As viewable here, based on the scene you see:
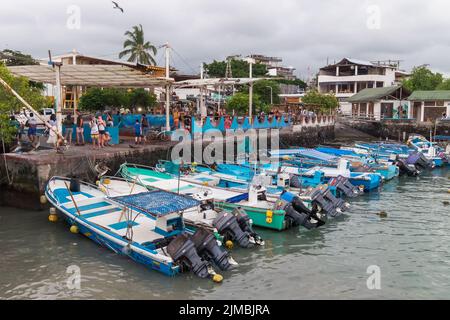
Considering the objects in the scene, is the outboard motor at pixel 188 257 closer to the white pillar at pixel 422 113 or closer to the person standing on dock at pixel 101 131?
the person standing on dock at pixel 101 131

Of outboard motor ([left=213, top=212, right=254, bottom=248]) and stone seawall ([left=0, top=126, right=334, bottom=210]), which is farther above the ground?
stone seawall ([left=0, top=126, right=334, bottom=210])

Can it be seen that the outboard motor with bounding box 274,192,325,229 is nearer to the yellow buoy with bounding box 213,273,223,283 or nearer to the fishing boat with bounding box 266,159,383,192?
the yellow buoy with bounding box 213,273,223,283

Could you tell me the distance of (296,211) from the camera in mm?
13516

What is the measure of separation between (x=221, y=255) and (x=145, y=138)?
13.4 meters

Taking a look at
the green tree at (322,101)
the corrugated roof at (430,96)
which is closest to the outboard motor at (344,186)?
the green tree at (322,101)

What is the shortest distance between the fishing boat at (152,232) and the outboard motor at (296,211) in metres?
3.34

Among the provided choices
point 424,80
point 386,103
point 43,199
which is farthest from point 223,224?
point 424,80

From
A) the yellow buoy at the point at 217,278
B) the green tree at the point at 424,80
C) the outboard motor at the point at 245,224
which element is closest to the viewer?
the yellow buoy at the point at 217,278

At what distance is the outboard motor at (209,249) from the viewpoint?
9984 millimetres

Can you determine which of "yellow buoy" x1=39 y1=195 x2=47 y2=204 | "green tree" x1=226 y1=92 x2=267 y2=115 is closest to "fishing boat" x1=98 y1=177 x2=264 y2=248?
"yellow buoy" x1=39 y1=195 x2=47 y2=204

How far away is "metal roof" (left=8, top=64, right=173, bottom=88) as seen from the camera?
18047mm

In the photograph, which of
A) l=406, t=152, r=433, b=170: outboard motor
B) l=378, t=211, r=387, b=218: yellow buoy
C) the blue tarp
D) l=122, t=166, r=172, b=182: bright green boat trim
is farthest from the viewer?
l=406, t=152, r=433, b=170: outboard motor

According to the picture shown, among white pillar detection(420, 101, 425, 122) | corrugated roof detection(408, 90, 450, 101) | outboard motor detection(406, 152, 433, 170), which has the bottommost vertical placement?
outboard motor detection(406, 152, 433, 170)

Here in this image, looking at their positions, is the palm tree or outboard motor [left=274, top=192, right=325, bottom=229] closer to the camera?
outboard motor [left=274, top=192, right=325, bottom=229]
